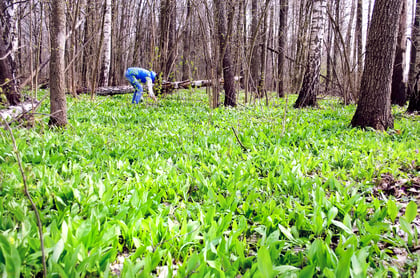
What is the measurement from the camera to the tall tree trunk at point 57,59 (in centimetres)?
460

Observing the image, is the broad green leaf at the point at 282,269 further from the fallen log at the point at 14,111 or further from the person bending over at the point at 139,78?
the person bending over at the point at 139,78

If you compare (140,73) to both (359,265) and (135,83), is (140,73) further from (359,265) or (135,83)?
(359,265)

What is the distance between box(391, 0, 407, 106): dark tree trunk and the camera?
9.26 m

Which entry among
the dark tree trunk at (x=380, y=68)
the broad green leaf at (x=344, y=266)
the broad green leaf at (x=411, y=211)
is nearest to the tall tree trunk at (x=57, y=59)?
the broad green leaf at (x=344, y=266)

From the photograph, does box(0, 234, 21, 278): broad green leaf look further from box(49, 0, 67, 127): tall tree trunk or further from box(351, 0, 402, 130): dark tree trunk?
box(351, 0, 402, 130): dark tree trunk

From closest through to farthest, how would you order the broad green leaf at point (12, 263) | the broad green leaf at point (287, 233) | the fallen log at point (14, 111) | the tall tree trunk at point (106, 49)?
the broad green leaf at point (12, 263) → the broad green leaf at point (287, 233) → the fallen log at point (14, 111) → the tall tree trunk at point (106, 49)

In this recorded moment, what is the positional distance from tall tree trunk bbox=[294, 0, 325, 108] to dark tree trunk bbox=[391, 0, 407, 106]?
277cm

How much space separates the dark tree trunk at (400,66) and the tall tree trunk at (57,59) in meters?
9.61

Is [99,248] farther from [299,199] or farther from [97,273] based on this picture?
[299,199]

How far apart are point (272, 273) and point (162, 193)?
1.33 m

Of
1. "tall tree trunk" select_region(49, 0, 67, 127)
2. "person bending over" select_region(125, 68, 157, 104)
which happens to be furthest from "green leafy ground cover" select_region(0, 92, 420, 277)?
"person bending over" select_region(125, 68, 157, 104)

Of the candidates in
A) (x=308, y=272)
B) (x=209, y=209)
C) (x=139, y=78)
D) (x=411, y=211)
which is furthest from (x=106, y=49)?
(x=308, y=272)

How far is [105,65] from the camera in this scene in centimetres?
1298

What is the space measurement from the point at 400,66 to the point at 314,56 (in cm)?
328
